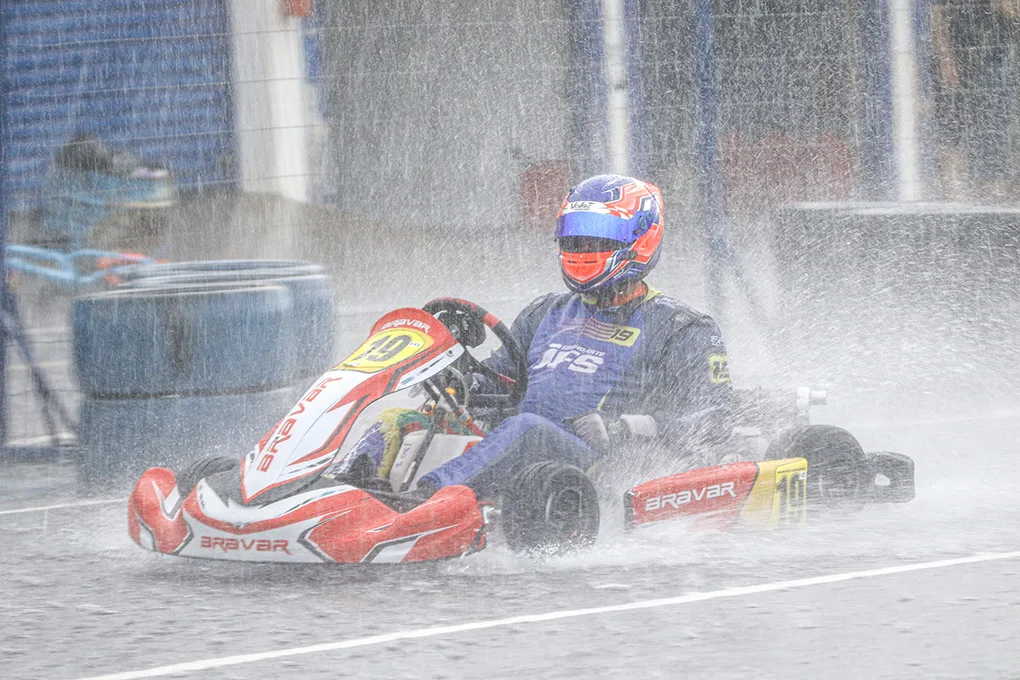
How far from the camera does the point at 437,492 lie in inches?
175

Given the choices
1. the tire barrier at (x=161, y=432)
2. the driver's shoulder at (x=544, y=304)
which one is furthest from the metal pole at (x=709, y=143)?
the tire barrier at (x=161, y=432)

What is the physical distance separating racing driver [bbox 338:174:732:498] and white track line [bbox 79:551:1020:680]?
2.32ft

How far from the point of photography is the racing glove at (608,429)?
480cm

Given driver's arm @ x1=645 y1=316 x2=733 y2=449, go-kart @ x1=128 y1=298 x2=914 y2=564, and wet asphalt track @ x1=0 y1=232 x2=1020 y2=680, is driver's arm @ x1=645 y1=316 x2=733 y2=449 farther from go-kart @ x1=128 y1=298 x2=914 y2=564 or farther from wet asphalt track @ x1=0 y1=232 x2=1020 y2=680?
wet asphalt track @ x1=0 y1=232 x2=1020 y2=680

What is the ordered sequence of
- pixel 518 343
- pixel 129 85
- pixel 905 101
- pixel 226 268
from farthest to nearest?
pixel 905 101, pixel 129 85, pixel 226 268, pixel 518 343

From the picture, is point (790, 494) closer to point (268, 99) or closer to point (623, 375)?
point (623, 375)

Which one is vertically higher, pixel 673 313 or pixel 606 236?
pixel 606 236

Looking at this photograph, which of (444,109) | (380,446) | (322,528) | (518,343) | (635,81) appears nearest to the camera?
(322,528)

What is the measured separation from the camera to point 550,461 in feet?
15.2

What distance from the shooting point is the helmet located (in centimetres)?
513

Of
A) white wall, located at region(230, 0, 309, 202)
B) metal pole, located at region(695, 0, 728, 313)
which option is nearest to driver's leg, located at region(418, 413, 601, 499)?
metal pole, located at region(695, 0, 728, 313)

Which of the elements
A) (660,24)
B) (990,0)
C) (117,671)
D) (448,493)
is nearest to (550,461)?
(448,493)

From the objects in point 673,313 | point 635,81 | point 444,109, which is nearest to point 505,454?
point 673,313

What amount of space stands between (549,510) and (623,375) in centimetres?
74
